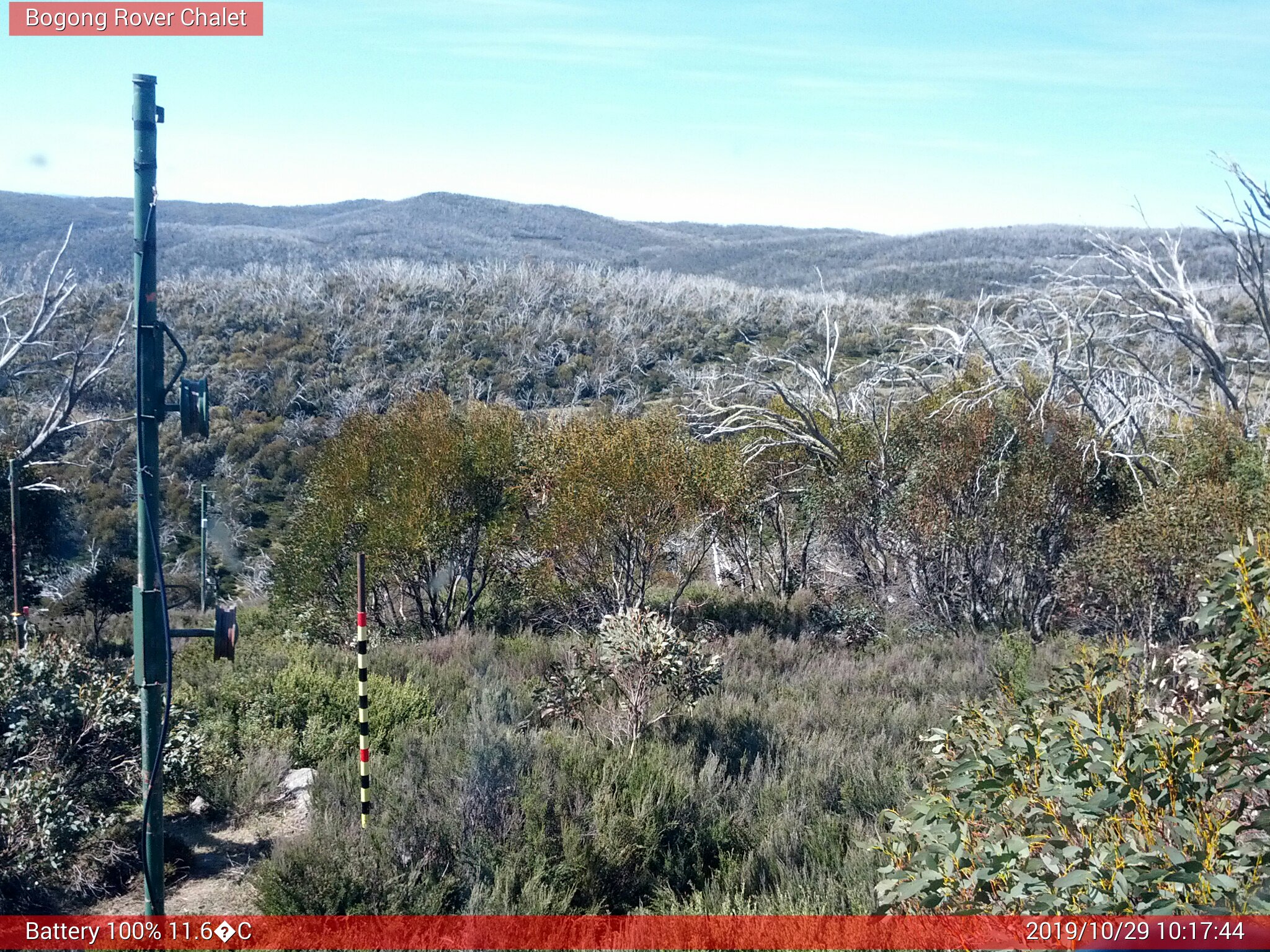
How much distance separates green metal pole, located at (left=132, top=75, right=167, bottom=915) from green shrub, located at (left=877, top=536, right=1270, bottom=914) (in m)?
2.97

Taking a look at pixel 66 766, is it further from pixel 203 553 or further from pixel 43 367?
pixel 43 367

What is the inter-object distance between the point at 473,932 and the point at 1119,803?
2930 millimetres

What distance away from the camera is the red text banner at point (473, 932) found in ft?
13.6

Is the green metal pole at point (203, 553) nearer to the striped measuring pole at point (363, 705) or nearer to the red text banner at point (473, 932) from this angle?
the striped measuring pole at point (363, 705)

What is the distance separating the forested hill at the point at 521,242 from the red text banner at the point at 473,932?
152ft

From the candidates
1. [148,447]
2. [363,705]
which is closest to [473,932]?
[363,705]

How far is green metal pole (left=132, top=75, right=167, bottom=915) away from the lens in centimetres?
400

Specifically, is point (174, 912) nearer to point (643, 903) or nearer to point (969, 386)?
point (643, 903)

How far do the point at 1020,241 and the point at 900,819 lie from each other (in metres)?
79.2

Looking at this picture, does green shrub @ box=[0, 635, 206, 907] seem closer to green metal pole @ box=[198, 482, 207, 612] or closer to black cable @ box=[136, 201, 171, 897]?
green metal pole @ box=[198, 482, 207, 612]

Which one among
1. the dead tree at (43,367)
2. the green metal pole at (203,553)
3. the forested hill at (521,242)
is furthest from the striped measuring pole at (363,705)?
the forested hill at (521,242)

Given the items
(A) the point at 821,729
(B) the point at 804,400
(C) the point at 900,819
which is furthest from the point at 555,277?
(C) the point at 900,819

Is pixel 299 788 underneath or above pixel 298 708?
underneath

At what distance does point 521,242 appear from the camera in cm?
8300
